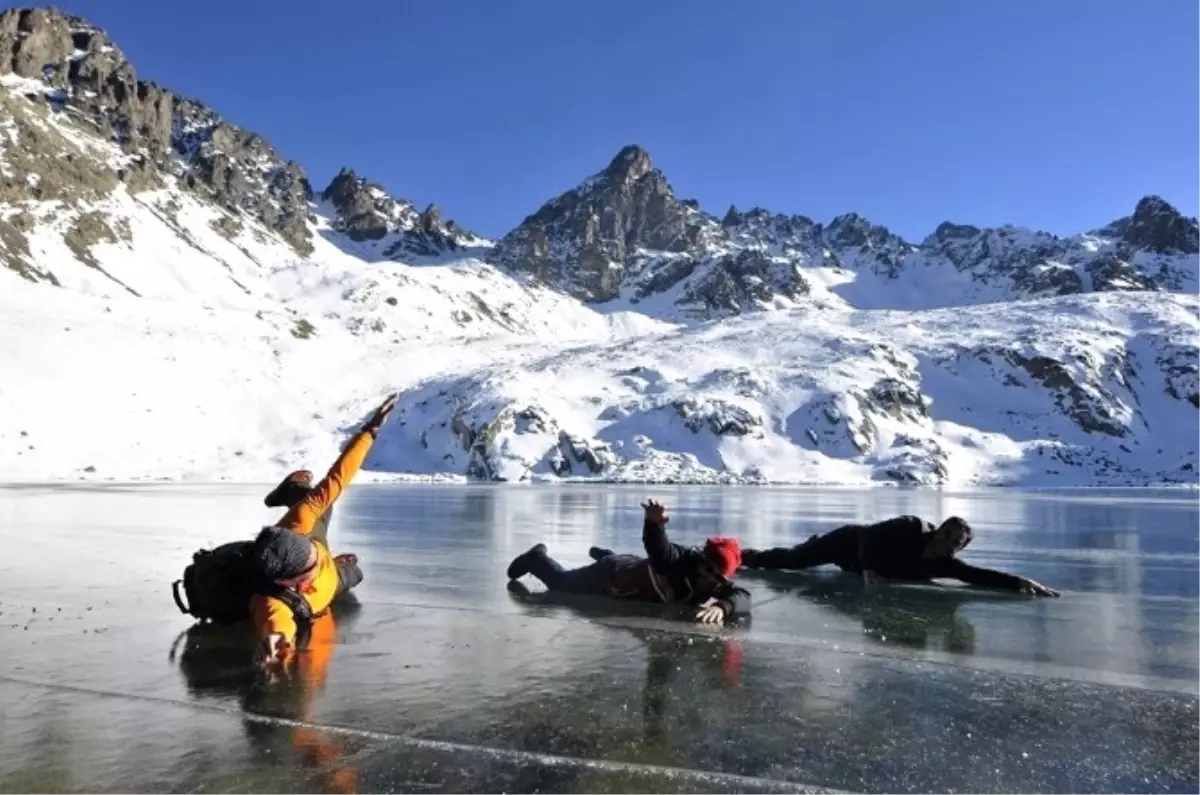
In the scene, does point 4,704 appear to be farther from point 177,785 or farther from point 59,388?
point 59,388

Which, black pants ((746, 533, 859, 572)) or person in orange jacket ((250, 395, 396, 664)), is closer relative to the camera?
person in orange jacket ((250, 395, 396, 664))

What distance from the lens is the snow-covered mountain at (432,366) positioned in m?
53.9

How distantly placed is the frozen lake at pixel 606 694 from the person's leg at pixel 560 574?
17.2 inches

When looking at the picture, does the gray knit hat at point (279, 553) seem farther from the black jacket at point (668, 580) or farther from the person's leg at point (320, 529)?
the black jacket at point (668, 580)

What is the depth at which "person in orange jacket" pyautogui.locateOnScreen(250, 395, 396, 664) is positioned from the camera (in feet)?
17.3

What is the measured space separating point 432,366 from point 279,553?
80805 millimetres

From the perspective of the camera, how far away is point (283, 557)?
565cm

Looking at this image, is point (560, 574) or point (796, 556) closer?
point (560, 574)

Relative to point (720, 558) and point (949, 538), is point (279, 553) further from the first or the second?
point (949, 538)

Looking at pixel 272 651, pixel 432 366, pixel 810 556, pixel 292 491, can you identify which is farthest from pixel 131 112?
pixel 272 651

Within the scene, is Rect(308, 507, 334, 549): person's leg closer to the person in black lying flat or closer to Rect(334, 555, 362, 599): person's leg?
Rect(334, 555, 362, 599): person's leg

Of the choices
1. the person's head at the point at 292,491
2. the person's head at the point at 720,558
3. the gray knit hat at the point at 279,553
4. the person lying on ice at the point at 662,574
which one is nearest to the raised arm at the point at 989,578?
the person lying on ice at the point at 662,574

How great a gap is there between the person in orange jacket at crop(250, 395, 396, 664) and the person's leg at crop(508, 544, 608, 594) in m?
2.03

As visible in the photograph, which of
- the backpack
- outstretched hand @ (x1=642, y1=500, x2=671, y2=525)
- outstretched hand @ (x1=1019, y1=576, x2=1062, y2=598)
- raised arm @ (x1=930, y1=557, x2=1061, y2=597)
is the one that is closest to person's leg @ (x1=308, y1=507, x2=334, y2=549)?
the backpack
